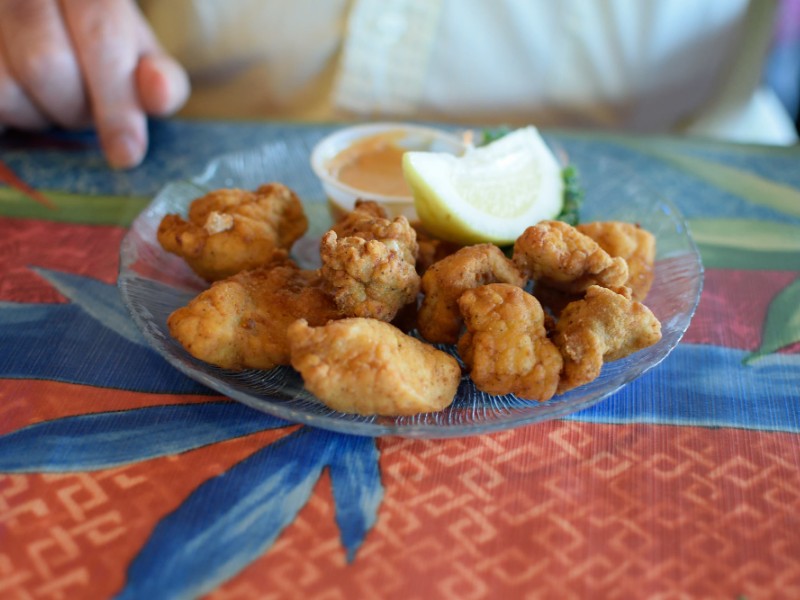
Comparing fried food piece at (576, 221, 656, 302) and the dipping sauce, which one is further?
the dipping sauce

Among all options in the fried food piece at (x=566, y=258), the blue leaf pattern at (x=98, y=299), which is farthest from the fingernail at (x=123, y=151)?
the fried food piece at (x=566, y=258)

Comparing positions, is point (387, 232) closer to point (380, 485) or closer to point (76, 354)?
point (380, 485)

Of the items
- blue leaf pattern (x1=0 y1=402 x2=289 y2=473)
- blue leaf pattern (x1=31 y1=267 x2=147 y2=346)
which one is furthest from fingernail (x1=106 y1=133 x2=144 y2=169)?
blue leaf pattern (x1=0 y1=402 x2=289 y2=473)

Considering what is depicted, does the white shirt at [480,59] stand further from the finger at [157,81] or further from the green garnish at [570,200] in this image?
the green garnish at [570,200]

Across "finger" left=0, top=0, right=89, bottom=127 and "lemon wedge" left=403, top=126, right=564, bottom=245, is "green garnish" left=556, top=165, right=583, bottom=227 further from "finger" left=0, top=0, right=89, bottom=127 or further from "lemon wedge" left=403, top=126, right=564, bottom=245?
"finger" left=0, top=0, right=89, bottom=127

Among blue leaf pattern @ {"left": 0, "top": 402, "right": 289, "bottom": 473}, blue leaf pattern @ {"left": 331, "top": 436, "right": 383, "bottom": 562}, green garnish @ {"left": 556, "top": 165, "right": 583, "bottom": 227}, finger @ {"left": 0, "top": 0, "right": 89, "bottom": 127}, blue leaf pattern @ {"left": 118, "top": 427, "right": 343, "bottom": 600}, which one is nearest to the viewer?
blue leaf pattern @ {"left": 118, "top": 427, "right": 343, "bottom": 600}

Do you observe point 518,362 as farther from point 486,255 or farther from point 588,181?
point 588,181

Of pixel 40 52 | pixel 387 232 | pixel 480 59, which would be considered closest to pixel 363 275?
pixel 387 232
